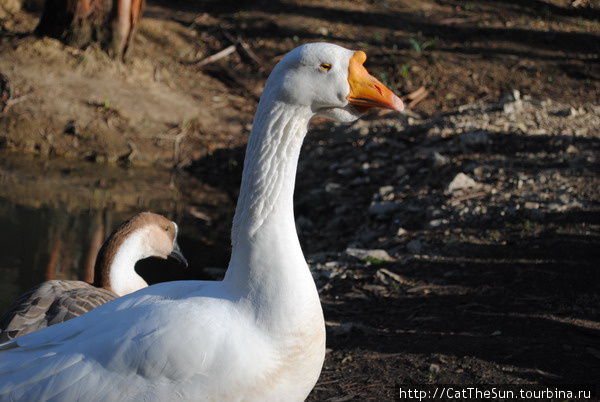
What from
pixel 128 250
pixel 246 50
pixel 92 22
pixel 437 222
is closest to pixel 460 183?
pixel 437 222

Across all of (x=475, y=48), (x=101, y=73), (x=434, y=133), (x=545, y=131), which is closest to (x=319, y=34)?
(x=475, y=48)

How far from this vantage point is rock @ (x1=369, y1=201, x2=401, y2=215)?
8250 millimetres

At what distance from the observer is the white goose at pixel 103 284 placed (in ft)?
14.9

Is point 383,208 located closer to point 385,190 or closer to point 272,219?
point 385,190

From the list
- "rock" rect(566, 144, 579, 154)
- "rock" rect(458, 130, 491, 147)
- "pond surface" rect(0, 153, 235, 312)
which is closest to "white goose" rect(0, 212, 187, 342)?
"pond surface" rect(0, 153, 235, 312)

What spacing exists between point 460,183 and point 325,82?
502 centimetres

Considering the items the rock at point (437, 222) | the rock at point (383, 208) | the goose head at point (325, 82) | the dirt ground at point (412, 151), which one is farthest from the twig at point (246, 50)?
the goose head at point (325, 82)

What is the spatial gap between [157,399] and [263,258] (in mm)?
730

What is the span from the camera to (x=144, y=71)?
553 inches

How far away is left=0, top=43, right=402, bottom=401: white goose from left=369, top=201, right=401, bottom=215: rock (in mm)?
4759

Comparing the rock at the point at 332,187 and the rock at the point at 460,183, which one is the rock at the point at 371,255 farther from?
the rock at the point at 332,187

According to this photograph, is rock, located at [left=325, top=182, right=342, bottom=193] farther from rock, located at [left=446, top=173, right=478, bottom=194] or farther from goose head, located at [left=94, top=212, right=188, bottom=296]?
goose head, located at [left=94, top=212, right=188, bottom=296]

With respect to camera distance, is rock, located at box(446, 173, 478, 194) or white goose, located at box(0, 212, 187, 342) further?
rock, located at box(446, 173, 478, 194)

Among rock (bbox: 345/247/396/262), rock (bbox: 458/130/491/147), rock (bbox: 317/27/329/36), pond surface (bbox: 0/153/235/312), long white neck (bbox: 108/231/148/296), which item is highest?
rock (bbox: 317/27/329/36)
